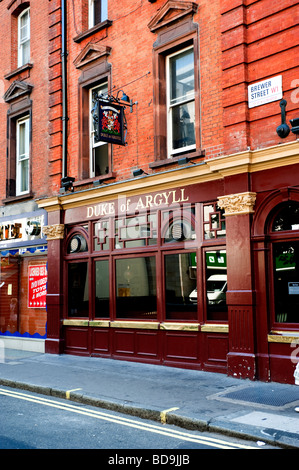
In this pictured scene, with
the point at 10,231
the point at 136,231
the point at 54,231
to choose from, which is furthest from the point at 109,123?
the point at 10,231

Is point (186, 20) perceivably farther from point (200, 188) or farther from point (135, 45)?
point (200, 188)

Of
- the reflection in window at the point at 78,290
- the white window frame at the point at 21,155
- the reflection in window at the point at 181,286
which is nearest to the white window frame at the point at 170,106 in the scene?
the reflection in window at the point at 181,286

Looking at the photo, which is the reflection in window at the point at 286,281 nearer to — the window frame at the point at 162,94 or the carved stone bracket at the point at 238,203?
the carved stone bracket at the point at 238,203

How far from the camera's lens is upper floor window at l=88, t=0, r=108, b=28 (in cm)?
1366

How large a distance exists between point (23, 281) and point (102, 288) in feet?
12.1

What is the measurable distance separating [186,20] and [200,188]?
3912mm

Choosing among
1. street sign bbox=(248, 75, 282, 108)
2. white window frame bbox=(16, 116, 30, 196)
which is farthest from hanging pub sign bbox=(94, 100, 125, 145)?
white window frame bbox=(16, 116, 30, 196)

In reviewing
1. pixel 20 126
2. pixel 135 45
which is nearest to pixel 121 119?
pixel 135 45

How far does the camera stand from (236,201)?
31.9 ft

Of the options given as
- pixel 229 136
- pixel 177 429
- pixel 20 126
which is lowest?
pixel 177 429

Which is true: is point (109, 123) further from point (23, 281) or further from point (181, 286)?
point (23, 281)

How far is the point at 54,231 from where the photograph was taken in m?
13.9

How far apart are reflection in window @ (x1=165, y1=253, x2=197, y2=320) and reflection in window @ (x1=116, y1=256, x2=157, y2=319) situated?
453 millimetres
